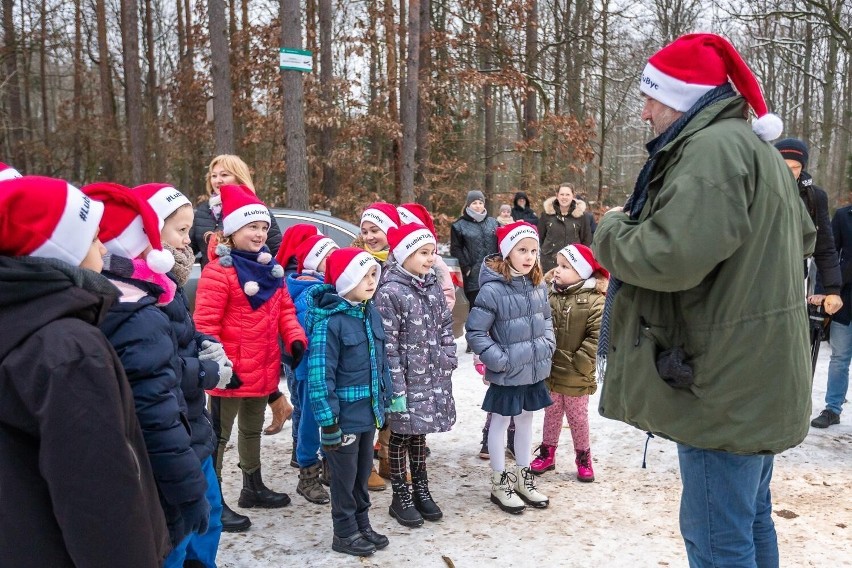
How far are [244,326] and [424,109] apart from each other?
14225 millimetres

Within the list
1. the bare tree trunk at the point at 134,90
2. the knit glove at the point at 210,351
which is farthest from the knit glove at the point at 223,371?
the bare tree trunk at the point at 134,90

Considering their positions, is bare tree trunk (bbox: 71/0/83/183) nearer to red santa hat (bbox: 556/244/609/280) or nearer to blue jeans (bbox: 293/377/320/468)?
blue jeans (bbox: 293/377/320/468)

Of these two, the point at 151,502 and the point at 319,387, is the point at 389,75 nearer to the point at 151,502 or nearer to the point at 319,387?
the point at 319,387

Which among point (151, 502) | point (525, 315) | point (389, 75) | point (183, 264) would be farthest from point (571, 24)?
point (151, 502)

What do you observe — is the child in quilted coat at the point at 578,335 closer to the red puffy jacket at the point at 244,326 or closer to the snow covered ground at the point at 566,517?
the snow covered ground at the point at 566,517

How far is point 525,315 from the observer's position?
4621 millimetres

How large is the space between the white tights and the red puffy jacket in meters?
1.38

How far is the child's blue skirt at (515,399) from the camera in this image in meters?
4.57

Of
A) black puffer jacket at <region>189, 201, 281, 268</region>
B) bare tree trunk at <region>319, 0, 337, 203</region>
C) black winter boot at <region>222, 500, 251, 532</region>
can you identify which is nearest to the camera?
black winter boot at <region>222, 500, 251, 532</region>

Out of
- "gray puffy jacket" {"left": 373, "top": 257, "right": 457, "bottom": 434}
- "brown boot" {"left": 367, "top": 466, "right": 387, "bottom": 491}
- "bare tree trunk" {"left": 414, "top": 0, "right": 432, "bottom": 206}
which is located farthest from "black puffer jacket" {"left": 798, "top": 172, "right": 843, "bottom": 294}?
"bare tree trunk" {"left": 414, "top": 0, "right": 432, "bottom": 206}

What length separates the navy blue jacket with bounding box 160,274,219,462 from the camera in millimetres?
2889

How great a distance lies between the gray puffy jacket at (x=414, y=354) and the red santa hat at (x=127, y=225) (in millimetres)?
1829

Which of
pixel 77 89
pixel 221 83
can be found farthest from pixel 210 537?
pixel 77 89

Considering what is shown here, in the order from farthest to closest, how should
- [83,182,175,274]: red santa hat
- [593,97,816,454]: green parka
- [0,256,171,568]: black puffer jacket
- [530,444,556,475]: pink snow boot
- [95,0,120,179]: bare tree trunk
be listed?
1. [95,0,120,179]: bare tree trunk
2. [530,444,556,475]: pink snow boot
3. [83,182,175,274]: red santa hat
4. [593,97,816,454]: green parka
5. [0,256,171,568]: black puffer jacket
